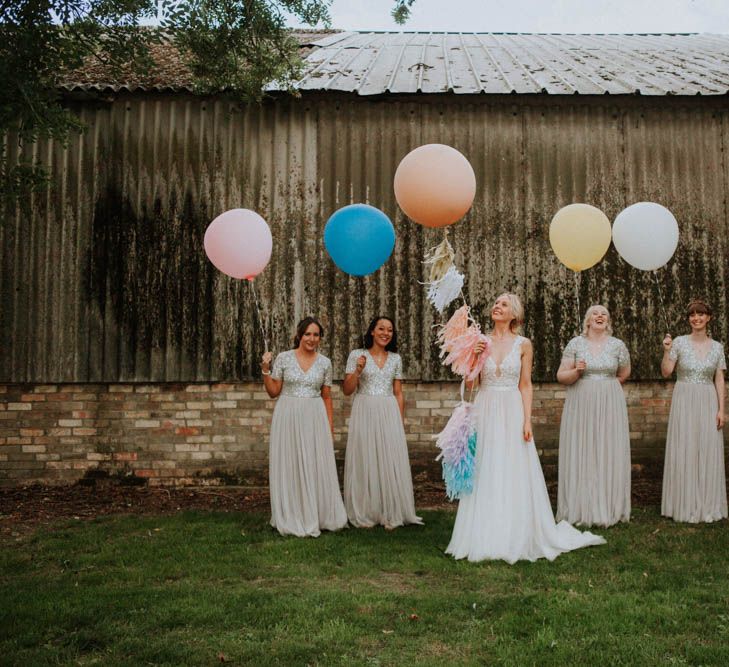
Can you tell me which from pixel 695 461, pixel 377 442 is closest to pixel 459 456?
pixel 377 442

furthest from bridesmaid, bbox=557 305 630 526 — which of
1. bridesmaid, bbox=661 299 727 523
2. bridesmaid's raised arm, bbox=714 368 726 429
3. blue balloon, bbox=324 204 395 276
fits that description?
blue balloon, bbox=324 204 395 276

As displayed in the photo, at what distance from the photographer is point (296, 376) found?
6441 mm

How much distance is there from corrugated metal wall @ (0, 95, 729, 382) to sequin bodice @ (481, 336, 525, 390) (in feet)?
9.16

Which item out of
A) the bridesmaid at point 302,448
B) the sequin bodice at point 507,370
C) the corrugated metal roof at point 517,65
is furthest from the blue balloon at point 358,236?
the corrugated metal roof at point 517,65

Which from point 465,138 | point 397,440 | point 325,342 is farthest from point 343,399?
point 465,138

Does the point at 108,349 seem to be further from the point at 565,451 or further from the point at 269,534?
the point at 565,451

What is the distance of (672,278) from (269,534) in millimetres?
5636

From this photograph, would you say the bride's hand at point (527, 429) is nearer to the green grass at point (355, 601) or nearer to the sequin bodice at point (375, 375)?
the green grass at point (355, 601)

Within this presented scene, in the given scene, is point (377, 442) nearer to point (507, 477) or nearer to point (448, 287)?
point (507, 477)

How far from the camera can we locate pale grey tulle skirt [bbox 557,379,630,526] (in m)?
6.48

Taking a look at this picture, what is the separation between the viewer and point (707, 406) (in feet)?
21.9

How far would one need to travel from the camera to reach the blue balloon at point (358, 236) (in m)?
5.81

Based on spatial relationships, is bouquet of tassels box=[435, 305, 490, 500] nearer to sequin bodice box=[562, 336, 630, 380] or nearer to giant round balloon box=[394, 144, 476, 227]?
giant round balloon box=[394, 144, 476, 227]

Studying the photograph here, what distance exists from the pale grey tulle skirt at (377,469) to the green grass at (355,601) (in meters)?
0.38
